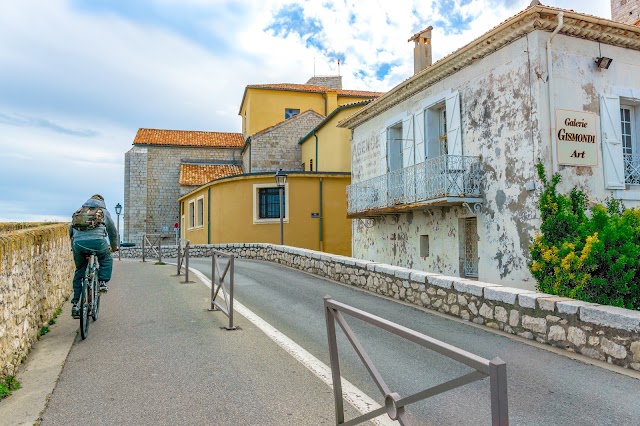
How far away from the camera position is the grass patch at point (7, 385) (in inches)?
146

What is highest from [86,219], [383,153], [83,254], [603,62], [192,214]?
[603,62]

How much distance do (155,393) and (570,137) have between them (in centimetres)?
976

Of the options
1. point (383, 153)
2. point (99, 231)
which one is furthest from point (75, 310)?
point (383, 153)

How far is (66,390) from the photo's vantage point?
3.92 m

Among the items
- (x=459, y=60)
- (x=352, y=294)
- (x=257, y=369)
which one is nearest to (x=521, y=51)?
(x=459, y=60)

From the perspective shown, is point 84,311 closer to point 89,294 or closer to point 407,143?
point 89,294

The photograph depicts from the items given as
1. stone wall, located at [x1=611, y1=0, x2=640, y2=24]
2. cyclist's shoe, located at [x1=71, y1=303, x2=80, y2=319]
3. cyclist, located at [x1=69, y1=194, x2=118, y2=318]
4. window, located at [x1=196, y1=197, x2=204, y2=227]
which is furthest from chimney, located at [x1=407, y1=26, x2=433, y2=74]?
window, located at [x1=196, y1=197, x2=204, y2=227]

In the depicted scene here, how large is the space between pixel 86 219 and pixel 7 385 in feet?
8.10

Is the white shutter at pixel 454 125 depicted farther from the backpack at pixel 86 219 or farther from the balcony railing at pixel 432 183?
the backpack at pixel 86 219

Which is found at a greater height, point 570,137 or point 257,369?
point 570,137

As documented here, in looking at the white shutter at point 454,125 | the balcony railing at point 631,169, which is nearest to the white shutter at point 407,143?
the white shutter at point 454,125

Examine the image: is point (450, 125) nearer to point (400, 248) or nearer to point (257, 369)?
point (400, 248)

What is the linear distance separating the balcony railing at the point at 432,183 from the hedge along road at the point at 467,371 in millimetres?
4420

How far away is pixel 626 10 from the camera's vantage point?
864 inches
